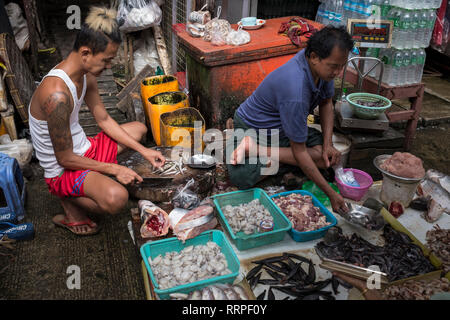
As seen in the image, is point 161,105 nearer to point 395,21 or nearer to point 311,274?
Result: point 311,274

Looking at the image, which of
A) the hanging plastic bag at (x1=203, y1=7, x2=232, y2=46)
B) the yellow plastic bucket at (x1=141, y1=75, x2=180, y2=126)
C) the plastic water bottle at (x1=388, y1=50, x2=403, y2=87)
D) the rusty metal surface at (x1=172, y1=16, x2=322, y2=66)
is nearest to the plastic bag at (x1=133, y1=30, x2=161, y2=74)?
the yellow plastic bucket at (x1=141, y1=75, x2=180, y2=126)

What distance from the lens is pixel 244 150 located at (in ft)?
12.2

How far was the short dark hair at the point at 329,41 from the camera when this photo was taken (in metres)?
3.01

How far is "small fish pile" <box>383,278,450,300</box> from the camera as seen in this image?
261cm

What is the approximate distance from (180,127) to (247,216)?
5.31ft

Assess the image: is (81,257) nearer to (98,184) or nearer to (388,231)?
(98,184)

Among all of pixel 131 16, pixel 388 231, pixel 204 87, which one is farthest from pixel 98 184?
pixel 131 16

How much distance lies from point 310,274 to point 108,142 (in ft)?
7.74

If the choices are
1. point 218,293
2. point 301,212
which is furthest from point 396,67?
point 218,293

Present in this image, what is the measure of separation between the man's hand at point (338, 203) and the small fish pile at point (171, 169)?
157 centimetres

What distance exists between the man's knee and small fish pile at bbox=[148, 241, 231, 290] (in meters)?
0.60

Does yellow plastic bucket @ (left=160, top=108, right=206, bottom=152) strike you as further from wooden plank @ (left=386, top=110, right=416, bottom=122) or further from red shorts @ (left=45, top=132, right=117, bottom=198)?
wooden plank @ (left=386, top=110, right=416, bottom=122)

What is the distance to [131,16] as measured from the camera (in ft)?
20.3

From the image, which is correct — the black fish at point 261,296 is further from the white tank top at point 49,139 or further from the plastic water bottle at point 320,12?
the plastic water bottle at point 320,12
